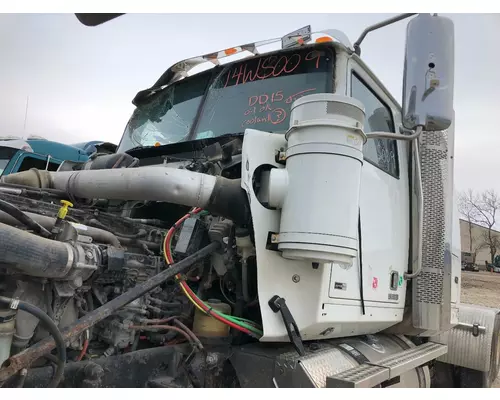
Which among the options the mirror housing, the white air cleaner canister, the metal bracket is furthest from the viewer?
the metal bracket

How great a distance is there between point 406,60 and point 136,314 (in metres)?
1.85

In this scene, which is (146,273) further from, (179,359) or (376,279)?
(376,279)

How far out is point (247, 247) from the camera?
2275 mm

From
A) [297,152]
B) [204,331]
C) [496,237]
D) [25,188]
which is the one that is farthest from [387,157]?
[496,237]

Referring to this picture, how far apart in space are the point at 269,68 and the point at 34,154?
5.74 metres

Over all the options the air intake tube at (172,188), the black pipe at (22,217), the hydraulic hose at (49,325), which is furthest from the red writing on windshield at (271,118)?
the hydraulic hose at (49,325)

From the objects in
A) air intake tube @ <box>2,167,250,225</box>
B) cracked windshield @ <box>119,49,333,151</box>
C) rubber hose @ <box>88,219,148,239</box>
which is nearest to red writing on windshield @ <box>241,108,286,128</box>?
cracked windshield @ <box>119,49,333,151</box>

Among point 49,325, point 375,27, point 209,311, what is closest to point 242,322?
point 209,311

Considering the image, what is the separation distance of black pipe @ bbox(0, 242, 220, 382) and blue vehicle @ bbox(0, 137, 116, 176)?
4636mm

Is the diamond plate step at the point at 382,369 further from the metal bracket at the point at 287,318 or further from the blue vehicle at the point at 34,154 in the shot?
the blue vehicle at the point at 34,154

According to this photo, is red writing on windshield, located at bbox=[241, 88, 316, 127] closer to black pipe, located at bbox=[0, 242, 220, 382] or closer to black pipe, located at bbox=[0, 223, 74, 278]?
black pipe, located at bbox=[0, 242, 220, 382]

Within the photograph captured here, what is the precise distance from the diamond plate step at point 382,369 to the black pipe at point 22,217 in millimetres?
1476

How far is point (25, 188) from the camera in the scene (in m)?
2.38

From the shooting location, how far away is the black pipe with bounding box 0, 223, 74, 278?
1.57 meters
